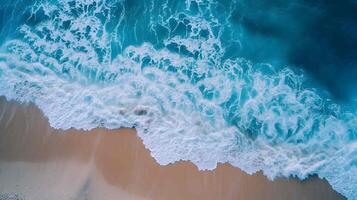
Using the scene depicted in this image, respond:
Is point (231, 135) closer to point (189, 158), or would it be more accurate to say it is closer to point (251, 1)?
point (189, 158)

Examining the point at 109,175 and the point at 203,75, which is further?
the point at 203,75

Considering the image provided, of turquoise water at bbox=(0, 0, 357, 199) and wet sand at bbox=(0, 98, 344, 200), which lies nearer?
wet sand at bbox=(0, 98, 344, 200)

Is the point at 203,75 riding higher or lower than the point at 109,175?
higher

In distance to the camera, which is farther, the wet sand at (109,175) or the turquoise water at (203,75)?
the turquoise water at (203,75)

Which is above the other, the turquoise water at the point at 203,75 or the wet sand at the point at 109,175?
the turquoise water at the point at 203,75
